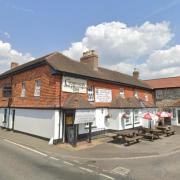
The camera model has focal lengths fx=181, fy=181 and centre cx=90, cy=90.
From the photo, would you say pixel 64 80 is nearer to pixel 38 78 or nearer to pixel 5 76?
pixel 38 78

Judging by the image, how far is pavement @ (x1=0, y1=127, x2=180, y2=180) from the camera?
27.5 ft

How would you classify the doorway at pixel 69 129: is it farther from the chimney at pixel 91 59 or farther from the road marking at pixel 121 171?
Answer: the chimney at pixel 91 59

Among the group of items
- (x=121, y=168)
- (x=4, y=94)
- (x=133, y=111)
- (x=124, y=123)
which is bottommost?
(x=121, y=168)

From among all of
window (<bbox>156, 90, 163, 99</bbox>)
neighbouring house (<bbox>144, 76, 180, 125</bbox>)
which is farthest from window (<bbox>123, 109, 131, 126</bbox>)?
window (<bbox>156, 90, 163, 99</bbox>)

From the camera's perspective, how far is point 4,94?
2270cm

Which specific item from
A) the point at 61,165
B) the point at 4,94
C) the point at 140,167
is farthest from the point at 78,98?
the point at 4,94

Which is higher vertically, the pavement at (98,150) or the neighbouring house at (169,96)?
the neighbouring house at (169,96)

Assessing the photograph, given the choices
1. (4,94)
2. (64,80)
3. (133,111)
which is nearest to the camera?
(64,80)

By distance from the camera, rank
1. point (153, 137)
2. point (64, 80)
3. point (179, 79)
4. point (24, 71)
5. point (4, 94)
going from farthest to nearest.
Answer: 1. point (179, 79)
2. point (4, 94)
3. point (24, 71)
4. point (153, 137)
5. point (64, 80)

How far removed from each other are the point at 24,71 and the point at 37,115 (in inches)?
218

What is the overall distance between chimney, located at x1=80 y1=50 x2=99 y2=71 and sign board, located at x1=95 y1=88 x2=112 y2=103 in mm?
3476

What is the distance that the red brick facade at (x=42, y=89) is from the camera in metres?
14.8

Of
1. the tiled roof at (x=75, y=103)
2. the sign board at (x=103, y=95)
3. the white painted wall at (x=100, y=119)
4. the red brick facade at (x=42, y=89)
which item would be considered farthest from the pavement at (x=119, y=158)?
the sign board at (x=103, y=95)

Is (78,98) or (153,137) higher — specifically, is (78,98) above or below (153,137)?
above
